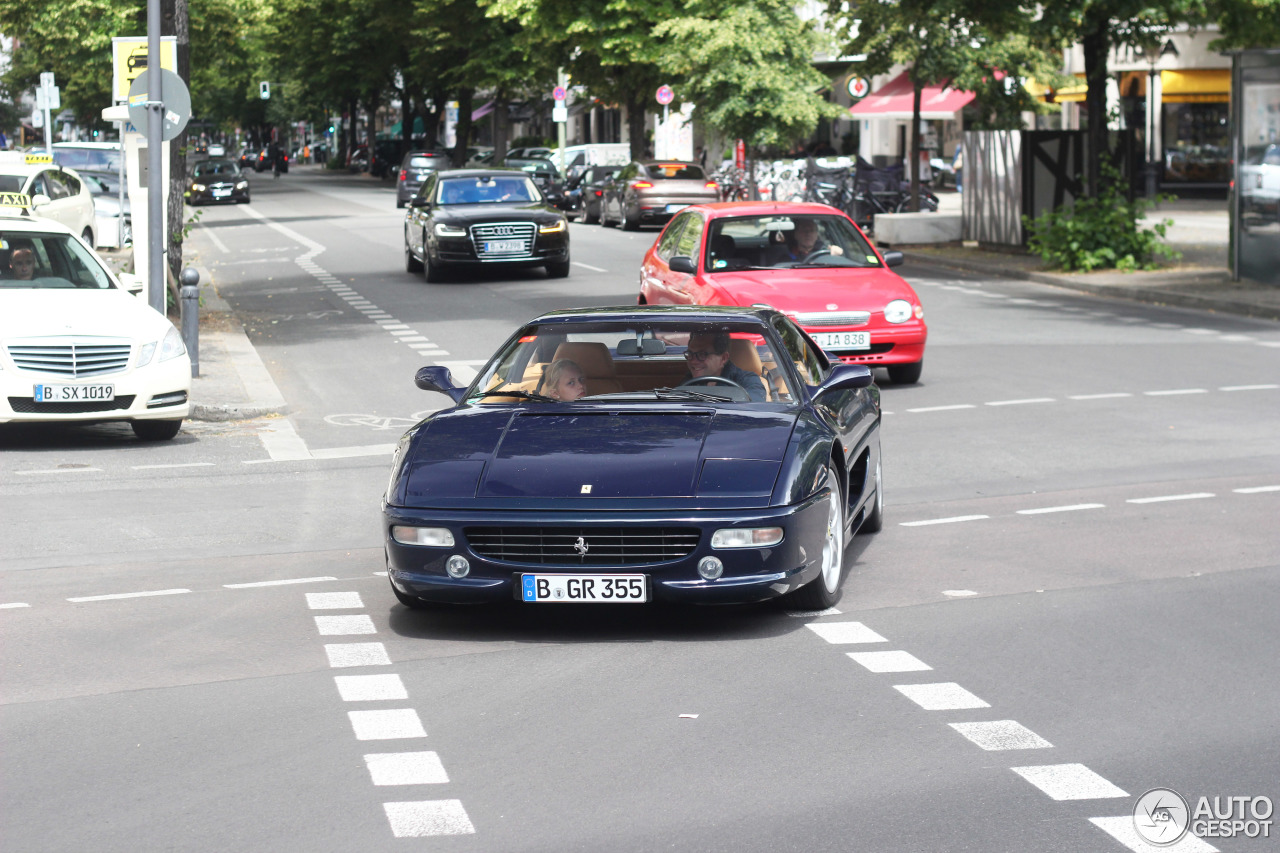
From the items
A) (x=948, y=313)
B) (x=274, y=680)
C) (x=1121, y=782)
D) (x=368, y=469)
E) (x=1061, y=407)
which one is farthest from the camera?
(x=948, y=313)

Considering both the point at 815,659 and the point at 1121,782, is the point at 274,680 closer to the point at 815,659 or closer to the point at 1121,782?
the point at 815,659

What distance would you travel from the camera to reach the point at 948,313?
2195 centimetres

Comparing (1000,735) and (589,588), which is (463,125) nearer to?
(589,588)

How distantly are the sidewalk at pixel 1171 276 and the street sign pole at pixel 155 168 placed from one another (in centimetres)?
1240

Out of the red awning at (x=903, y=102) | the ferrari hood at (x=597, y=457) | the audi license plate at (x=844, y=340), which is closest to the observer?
the ferrari hood at (x=597, y=457)

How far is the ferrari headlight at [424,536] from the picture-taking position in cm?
705

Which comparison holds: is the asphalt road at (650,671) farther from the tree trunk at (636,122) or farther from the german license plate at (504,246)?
the tree trunk at (636,122)

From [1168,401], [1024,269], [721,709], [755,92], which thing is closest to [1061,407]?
[1168,401]

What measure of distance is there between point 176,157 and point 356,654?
14.6 metres

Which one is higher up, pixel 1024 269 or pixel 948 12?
pixel 948 12

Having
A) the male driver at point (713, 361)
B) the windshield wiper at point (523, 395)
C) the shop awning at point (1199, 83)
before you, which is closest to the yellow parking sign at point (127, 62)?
the windshield wiper at point (523, 395)

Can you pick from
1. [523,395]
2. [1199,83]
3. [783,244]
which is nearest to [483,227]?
[783,244]

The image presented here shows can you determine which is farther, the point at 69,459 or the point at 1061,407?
the point at 1061,407

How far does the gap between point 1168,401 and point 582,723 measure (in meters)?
9.51
